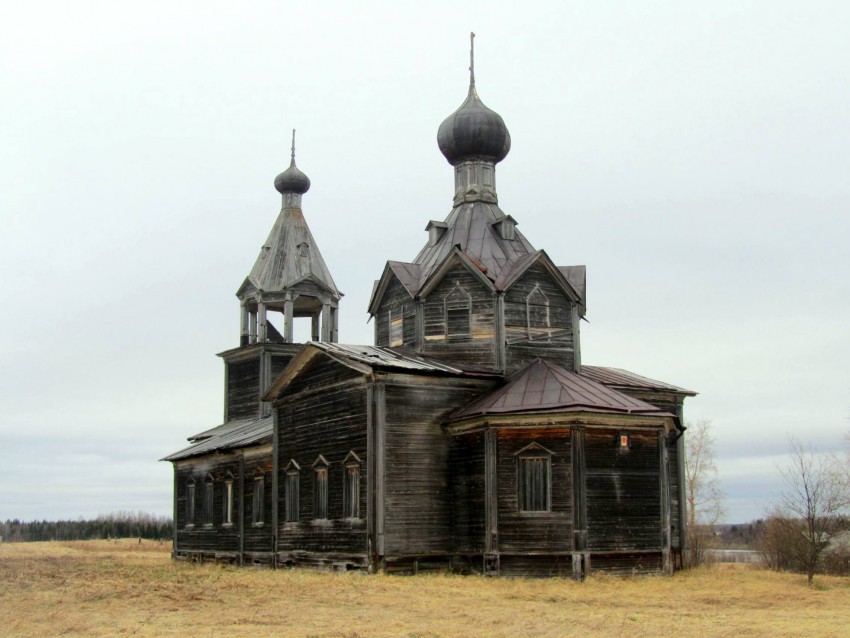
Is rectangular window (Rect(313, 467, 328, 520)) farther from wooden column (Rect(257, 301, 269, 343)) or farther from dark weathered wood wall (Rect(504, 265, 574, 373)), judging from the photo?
wooden column (Rect(257, 301, 269, 343))

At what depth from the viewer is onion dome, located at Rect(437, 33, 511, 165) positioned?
3062 centimetres

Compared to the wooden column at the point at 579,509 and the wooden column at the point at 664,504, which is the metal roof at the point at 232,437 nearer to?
the wooden column at the point at 579,509

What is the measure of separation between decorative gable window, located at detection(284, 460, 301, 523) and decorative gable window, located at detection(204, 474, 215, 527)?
863 cm

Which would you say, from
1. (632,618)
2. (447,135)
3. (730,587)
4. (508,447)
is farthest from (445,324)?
(632,618)

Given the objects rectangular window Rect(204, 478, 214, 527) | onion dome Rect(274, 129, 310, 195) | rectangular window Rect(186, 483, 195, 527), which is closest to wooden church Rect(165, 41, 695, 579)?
rectangular window Rect(204, 478, 214, 527)

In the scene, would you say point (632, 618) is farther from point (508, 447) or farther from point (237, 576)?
point (237, 576)

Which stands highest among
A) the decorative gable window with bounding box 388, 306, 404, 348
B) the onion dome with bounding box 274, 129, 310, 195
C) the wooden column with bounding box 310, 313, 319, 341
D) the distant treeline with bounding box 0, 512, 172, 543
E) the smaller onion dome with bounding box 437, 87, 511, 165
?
the onion dome with bounding box 274, 129, 310, 195

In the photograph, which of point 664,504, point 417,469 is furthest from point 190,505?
point 664,504

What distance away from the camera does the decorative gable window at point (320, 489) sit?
26539 millimetres

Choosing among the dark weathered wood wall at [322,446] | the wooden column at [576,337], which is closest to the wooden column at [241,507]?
the dark weathered wood wall at [322,446]

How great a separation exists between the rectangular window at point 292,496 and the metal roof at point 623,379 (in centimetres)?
867

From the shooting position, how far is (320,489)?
2684 centimetres

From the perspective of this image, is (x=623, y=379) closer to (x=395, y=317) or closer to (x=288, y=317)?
(x=395, y=317)

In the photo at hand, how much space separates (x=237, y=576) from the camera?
24.1 meters
